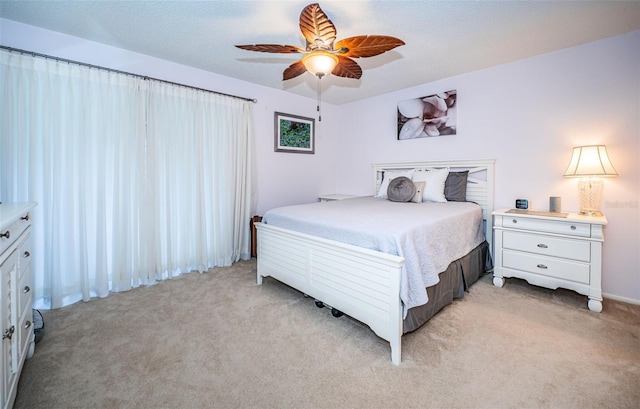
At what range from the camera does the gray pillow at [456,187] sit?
10.9 ft

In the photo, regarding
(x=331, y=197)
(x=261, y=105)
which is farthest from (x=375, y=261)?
(x=261, y=105)

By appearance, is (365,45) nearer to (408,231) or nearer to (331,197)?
(408,231)

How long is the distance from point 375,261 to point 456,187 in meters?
2.10

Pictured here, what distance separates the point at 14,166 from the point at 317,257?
8.14ft

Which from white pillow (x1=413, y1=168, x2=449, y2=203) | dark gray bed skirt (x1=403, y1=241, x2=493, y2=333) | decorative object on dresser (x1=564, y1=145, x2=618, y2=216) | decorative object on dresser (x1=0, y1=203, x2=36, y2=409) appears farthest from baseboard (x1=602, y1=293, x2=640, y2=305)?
decorative object on dresser (x1=0, y1=203, x2=36, y2=409)

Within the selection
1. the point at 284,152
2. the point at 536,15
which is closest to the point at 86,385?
the point at 284,152

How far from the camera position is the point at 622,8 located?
207 centimetres

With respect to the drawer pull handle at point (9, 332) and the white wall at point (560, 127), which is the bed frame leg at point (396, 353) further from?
the white wall at point (560, 127)

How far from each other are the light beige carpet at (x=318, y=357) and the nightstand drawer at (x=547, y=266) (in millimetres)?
240

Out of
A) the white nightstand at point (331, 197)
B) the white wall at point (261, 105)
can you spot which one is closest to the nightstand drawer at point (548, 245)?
the white nightstand at point (331, 197)

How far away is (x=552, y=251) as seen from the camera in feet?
8.18

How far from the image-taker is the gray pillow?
131 inches

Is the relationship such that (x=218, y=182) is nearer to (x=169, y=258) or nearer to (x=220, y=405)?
(x=169, y=258)

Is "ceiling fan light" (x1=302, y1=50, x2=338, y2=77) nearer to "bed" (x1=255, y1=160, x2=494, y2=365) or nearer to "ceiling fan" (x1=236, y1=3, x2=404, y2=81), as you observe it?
"ceiling fan" (x1=236, y1=3, x2=404, y2=81)
